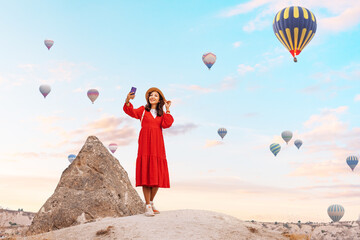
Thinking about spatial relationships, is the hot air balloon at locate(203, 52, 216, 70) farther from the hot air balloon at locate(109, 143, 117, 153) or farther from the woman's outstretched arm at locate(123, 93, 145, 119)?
the woman's outstretched arm at locate(123, 93, 145, 119)

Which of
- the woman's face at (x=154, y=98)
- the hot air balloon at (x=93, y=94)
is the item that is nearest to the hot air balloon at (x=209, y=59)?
the hot air balloon at (x=93, y=94)

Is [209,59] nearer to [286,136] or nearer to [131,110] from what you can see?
[286,136]

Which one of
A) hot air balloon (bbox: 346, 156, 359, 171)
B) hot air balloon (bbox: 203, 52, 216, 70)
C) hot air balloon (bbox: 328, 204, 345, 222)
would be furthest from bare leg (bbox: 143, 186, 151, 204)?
hot air balloon (bbox: 328, 204, 345, 222)

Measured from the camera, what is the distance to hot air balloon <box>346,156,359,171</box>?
2643 inches

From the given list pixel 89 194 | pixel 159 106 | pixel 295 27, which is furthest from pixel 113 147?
pixel 159 106

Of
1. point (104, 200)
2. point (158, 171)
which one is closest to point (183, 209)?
point (158, 171)

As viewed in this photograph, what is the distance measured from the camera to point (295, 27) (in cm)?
4544

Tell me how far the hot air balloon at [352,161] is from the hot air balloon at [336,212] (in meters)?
6.17

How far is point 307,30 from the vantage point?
45625mm

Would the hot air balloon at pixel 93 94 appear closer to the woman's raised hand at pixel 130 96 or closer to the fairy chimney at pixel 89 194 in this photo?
the fairy chimney at pixel 89 194

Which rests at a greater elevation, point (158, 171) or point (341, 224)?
point (341, 224)

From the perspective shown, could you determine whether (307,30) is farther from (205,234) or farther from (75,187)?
(205,234)

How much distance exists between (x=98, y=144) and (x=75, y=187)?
7.08 feet

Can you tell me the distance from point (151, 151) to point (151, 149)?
0.19 ft
